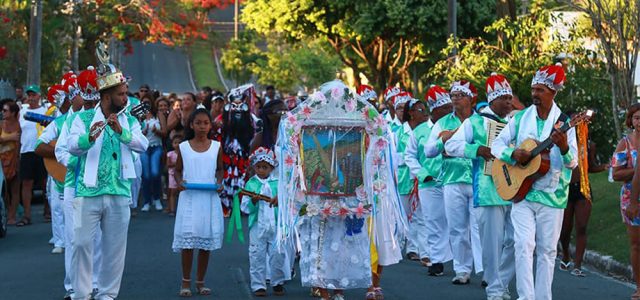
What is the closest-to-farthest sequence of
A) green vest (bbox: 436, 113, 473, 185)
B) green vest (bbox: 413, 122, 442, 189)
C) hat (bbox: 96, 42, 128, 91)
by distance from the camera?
hat (bbox: 96, 42, 128, 91) < green vest (bbox: 436, 113, 473, 185) < green vest (bbox: 413, 122, 442, 189)

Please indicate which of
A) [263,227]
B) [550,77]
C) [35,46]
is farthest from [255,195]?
[35,46]

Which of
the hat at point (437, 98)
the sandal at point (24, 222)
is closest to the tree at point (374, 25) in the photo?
the sandal at point (24, 222)

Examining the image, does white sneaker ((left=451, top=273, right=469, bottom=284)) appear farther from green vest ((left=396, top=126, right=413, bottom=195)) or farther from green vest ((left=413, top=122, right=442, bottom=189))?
green vest ((left=396, top=126, right=413, bottom=195))

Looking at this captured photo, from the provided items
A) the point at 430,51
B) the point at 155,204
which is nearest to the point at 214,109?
the point at 155,204

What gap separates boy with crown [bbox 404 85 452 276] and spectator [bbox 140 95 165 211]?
326 inches

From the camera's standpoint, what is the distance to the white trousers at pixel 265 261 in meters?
12.6

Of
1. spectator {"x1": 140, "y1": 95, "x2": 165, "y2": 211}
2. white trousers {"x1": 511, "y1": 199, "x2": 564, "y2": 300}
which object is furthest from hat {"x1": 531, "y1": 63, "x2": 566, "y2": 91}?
spectator {"x1": 140, "y1": 95, "x2": 165, "y2": 211}

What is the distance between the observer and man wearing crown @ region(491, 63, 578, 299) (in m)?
10.5

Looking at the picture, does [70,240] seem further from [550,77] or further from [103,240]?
[550,77]

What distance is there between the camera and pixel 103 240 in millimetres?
11109

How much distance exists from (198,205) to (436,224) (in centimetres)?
328

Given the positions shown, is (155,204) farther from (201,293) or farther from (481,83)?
(201,293)

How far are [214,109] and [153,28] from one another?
18.3 m

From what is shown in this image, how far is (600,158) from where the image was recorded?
70.7 feet
